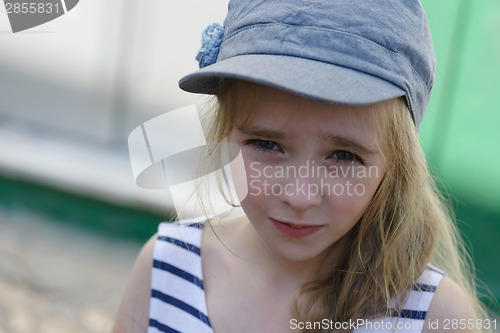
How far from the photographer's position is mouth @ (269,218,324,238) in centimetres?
102

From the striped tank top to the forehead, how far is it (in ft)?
1.07

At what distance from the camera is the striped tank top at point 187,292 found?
3.53ft

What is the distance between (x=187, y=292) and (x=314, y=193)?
373 mm

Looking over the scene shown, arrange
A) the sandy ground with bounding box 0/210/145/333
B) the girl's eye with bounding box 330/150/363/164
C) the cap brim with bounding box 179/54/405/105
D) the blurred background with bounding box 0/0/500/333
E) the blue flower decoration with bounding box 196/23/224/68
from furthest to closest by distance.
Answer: the blurred background with bounding box 0/0/500/333, the sandy ground with bounding box 0/210/145/333, the blue flower decoration with bounding box 196/23/224/68, the girl's eye with bounding box 330/150/363/164, the cap brim with bounding box 179/54/405/105

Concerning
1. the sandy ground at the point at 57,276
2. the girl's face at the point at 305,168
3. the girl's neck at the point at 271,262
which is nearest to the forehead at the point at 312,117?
the girl's face at the point at 305,168

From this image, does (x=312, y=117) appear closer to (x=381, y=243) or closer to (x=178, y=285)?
(x=381, y=243)

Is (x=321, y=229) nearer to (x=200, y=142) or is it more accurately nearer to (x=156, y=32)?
(x=200, y=142)

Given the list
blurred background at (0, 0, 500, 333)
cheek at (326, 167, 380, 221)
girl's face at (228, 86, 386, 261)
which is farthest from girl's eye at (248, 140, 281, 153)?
blurred background at (0, 0, 500, 333)

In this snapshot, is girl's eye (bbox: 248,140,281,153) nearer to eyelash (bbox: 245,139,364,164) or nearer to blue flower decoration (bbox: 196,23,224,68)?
eyelash (bbox: 245,139,364,164)

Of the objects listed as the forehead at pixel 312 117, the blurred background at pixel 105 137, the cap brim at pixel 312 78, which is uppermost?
the cap brim at pixel 312 78

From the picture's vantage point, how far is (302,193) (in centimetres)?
95

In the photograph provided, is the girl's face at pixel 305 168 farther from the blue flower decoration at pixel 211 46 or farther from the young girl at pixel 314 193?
the blue flower decoration at pixel 211 46

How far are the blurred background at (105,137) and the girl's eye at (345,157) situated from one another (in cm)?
142

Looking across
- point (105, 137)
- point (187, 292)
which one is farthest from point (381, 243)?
point (105, 137)
